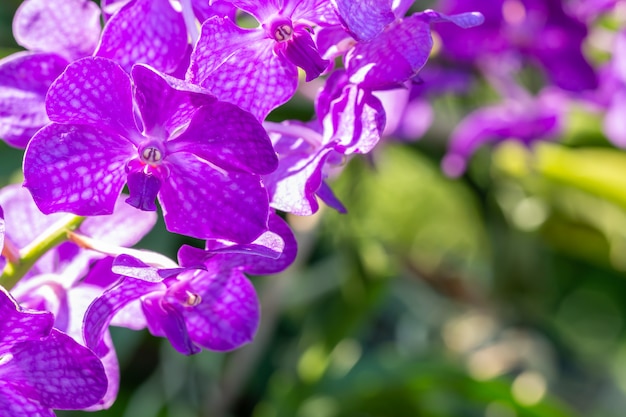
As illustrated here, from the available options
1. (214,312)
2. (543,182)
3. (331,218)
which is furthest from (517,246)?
(214,312)

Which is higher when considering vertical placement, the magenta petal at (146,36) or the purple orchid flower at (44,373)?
the magenta petal at (146,36)

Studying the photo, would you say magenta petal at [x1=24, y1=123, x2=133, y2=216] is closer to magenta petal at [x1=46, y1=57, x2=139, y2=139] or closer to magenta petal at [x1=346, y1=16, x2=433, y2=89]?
magenta petal at [x1=46, y1=57, x2=139, y2=139]

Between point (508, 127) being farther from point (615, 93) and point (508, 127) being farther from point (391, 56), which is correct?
point (391, 56)

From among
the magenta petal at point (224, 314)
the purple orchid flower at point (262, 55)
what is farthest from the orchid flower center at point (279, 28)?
the magenta petal at point (224, 314)

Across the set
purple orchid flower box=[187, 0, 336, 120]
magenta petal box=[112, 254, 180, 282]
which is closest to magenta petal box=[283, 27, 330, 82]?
purple orchid flower box=[187, 0, 336, 120]

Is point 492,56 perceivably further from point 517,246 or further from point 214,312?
point 214,312

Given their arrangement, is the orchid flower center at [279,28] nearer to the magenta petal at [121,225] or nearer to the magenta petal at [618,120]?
the magenta petal at [121,225]
